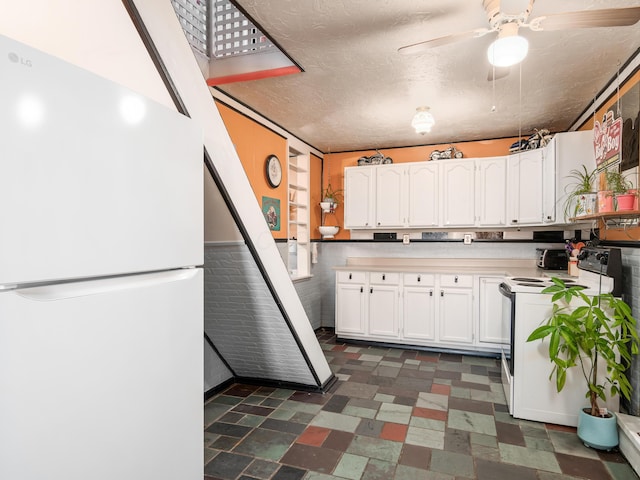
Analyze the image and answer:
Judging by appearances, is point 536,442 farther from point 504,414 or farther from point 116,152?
point 116,152

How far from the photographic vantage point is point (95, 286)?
3.36 ft

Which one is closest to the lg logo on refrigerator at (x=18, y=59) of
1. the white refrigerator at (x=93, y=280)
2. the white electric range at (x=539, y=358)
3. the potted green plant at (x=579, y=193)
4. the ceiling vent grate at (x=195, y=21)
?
the white refrigerator at (x=93, y=280)

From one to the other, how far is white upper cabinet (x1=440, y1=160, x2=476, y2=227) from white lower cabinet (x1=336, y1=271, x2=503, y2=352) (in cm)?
77

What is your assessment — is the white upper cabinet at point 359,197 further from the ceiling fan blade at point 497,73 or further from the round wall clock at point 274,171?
the ceiling fan blade at point 497,73

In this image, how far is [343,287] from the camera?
16.2 feet

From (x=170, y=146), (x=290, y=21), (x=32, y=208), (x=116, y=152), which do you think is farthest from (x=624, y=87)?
(x=32, y=208)

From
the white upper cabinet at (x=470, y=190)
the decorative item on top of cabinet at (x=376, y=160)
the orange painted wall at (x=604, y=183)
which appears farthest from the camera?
the decorative item on top of cabinet at (x=376, y=160)

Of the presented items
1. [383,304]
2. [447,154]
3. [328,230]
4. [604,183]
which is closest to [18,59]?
[604,183]

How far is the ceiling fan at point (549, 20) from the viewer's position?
1.74 m

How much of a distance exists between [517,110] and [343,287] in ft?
9.20

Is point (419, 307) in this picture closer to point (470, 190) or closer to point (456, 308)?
point (456, 308)

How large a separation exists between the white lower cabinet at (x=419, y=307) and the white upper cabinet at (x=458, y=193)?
824 millimetres

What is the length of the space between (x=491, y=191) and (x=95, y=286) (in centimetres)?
452

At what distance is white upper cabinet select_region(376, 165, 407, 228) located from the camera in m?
4.97
